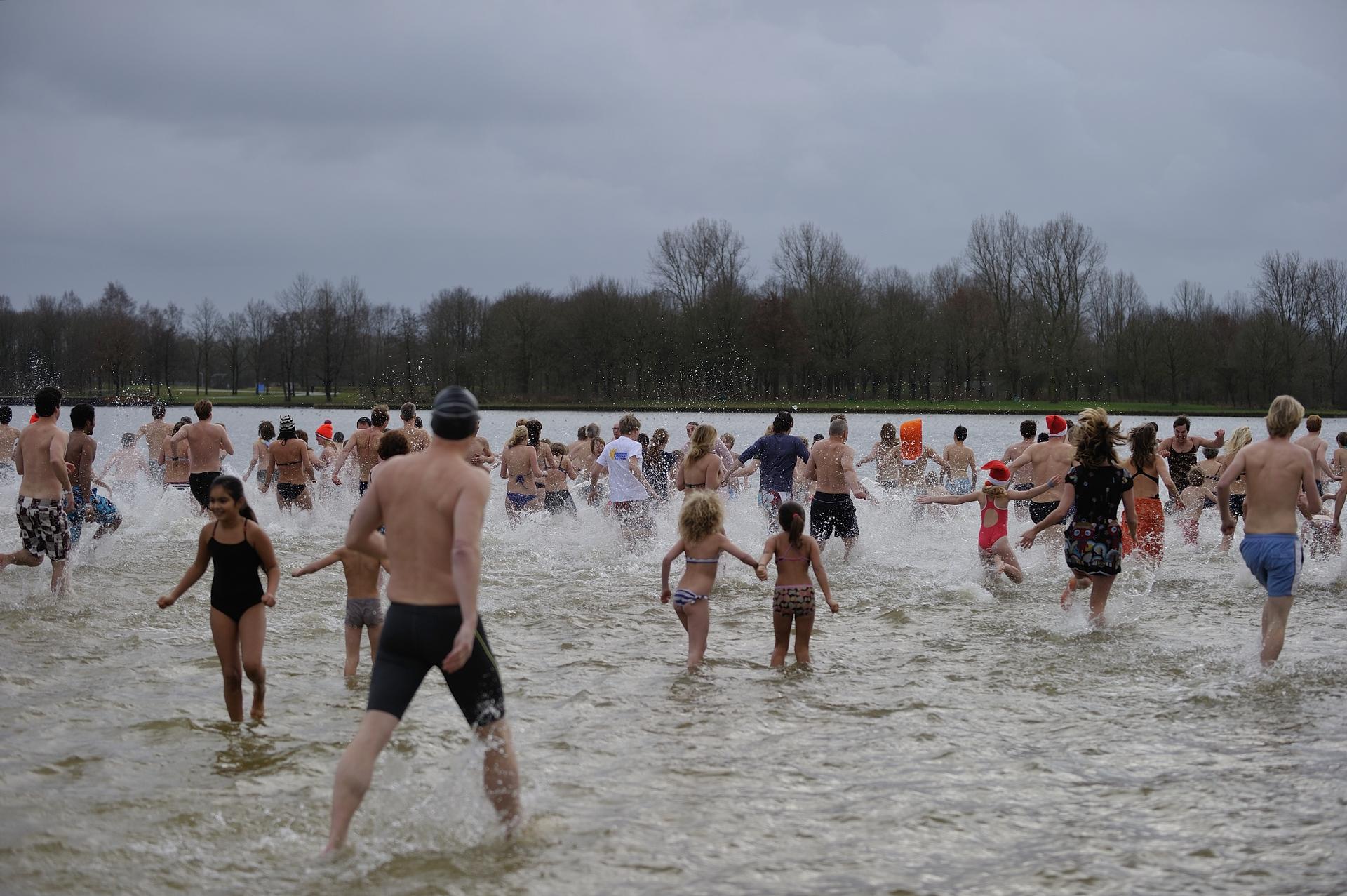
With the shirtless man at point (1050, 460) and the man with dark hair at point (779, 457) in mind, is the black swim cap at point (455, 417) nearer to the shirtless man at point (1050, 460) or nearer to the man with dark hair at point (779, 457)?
the man with dark hair at point (779, 457)

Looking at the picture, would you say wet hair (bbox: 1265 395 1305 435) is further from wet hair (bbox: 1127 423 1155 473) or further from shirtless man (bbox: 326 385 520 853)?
shirtless man (bbox: 326 385 520 853)

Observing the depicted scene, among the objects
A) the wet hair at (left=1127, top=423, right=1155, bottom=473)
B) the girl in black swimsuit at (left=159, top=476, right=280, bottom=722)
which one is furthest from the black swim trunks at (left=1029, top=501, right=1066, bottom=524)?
the girl in black swimsuit at (left=159, top=476, right=280, bottom=722)

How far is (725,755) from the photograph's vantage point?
596 centimetres

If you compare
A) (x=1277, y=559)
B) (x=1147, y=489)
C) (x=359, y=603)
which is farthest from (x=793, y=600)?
(x=1147, y=489)

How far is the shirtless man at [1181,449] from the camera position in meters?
13.7

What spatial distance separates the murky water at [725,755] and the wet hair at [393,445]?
163 cm

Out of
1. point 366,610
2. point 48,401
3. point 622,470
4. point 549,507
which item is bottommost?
point 366,610

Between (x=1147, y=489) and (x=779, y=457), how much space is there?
3700 millimetres

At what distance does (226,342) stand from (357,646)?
8911 centimetres

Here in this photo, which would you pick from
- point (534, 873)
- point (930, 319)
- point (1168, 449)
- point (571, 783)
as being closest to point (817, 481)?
point (1168, 449)

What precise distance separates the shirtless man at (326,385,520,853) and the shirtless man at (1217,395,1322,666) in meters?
5.27

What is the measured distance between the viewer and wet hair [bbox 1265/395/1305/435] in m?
7.09

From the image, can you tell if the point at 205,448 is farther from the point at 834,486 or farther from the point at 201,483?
the point at 834,486

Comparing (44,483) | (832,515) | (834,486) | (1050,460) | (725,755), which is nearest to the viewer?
(725,755)
